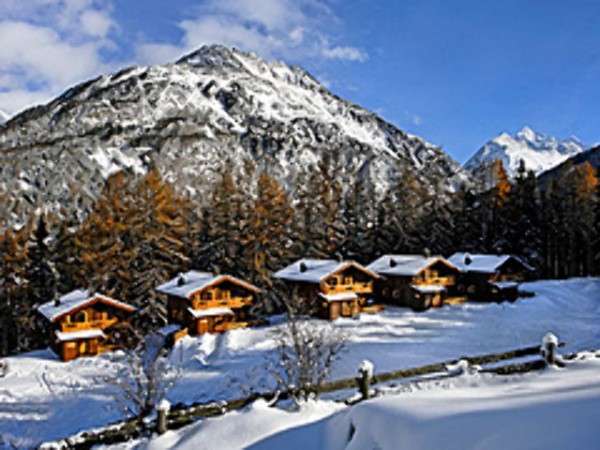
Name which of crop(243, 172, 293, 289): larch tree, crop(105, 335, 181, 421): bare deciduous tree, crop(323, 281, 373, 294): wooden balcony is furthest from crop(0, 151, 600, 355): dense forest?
crop(105, 335, 181, 421): bare deciduous tree

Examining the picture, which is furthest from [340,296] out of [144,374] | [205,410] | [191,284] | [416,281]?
[205,410]

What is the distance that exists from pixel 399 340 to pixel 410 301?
1171cm

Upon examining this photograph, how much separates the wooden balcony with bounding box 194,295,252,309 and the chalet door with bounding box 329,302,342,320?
6.95m

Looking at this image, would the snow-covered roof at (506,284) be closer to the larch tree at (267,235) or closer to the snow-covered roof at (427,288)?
the snow-covered roof at (427,288)

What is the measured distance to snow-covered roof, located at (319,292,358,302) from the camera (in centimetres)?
3713

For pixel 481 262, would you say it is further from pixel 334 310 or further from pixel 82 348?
pixel 82 348

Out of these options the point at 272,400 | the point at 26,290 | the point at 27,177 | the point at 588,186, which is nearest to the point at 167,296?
the point at 26,290

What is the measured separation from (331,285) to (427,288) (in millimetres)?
8685

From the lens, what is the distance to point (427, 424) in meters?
5.65

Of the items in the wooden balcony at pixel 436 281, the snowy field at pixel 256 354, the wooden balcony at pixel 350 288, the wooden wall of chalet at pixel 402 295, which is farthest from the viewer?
the wooden balcony at pixel 436 281

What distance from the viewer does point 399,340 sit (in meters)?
29.9

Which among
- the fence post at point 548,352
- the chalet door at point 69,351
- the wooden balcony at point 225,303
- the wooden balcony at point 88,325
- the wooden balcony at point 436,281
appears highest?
the wooden balcony at point 436,281

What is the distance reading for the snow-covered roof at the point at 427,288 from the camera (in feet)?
130

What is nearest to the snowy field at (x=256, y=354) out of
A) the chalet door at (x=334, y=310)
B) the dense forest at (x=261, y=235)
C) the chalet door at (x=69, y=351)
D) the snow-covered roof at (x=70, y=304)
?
the chalet door at (x=69, y=351)
